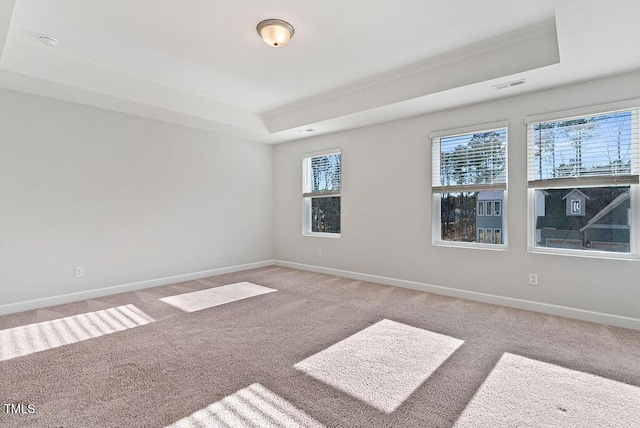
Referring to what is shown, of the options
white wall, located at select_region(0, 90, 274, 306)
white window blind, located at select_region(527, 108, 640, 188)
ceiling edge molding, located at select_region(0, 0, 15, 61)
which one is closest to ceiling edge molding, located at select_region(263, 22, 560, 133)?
white window blind, located at select_region(527, 108, 640, 188)

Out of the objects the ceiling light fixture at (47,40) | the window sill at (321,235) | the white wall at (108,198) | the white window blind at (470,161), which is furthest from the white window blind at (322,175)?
the ceiling light fixture at (47,40)

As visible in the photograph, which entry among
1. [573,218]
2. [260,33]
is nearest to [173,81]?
[260,33]

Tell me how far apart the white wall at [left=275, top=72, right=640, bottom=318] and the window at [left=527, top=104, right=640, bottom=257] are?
0.12m

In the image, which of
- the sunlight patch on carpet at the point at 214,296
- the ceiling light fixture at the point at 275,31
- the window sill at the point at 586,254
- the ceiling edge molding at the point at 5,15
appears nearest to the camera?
the ceiling edge molding at the point at 5,15

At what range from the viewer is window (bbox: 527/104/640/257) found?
315cm

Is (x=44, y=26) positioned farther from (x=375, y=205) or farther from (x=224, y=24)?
(x=375, y=205)

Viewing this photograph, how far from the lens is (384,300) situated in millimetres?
4012

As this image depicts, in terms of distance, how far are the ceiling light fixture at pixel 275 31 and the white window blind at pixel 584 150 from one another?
9.16 ft

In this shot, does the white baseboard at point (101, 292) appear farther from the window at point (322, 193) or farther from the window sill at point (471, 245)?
the window sill at point (471, 245)

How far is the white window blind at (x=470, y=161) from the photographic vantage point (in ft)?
12.7

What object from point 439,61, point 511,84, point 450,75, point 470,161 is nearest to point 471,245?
point 470,161

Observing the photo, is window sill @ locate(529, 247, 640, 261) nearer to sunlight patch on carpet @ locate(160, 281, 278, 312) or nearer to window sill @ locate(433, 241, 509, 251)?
window sill @ locate(433, 241, 509, 251)

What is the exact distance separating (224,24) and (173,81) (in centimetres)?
157

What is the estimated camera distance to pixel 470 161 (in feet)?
13.6
